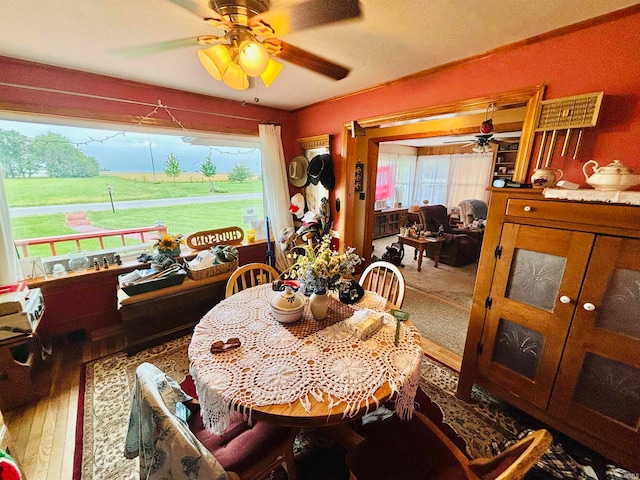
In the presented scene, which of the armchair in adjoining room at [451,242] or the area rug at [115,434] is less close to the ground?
the armchair in adjoining room at [451,242]

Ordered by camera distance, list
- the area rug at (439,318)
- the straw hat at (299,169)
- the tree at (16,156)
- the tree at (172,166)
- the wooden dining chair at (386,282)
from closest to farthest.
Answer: the wooden dining chair at (386,282) → the tree at (16,156) → the area rug at (439,318) → the tree at (172,166) → the straw hat at (299,169)

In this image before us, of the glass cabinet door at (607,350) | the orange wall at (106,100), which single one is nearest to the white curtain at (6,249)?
the orange wall at (106,100)

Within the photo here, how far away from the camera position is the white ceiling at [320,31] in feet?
4.30

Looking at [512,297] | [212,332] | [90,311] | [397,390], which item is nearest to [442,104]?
[512,297]

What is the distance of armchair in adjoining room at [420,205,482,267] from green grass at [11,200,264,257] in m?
3.20

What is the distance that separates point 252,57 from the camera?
117 centimetres

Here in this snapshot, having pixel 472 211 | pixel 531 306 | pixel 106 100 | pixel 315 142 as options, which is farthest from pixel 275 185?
pixel 472 211

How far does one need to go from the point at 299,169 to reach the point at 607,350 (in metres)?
3.26

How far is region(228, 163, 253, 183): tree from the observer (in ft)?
11.2

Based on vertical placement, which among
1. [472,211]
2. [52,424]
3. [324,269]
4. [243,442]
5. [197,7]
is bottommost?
[52,424]

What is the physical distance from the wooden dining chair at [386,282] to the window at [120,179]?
2134 millimetres

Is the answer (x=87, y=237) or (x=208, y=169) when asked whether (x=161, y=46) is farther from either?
(x=87, y=237)

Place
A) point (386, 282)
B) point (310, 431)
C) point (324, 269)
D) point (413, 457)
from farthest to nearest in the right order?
point (386, 282) < point (310, 431) < point (324, 269) < point (413, 457)

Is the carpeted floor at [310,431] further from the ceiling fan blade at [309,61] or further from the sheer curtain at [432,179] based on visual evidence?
the sheer curtain at [432,179]
